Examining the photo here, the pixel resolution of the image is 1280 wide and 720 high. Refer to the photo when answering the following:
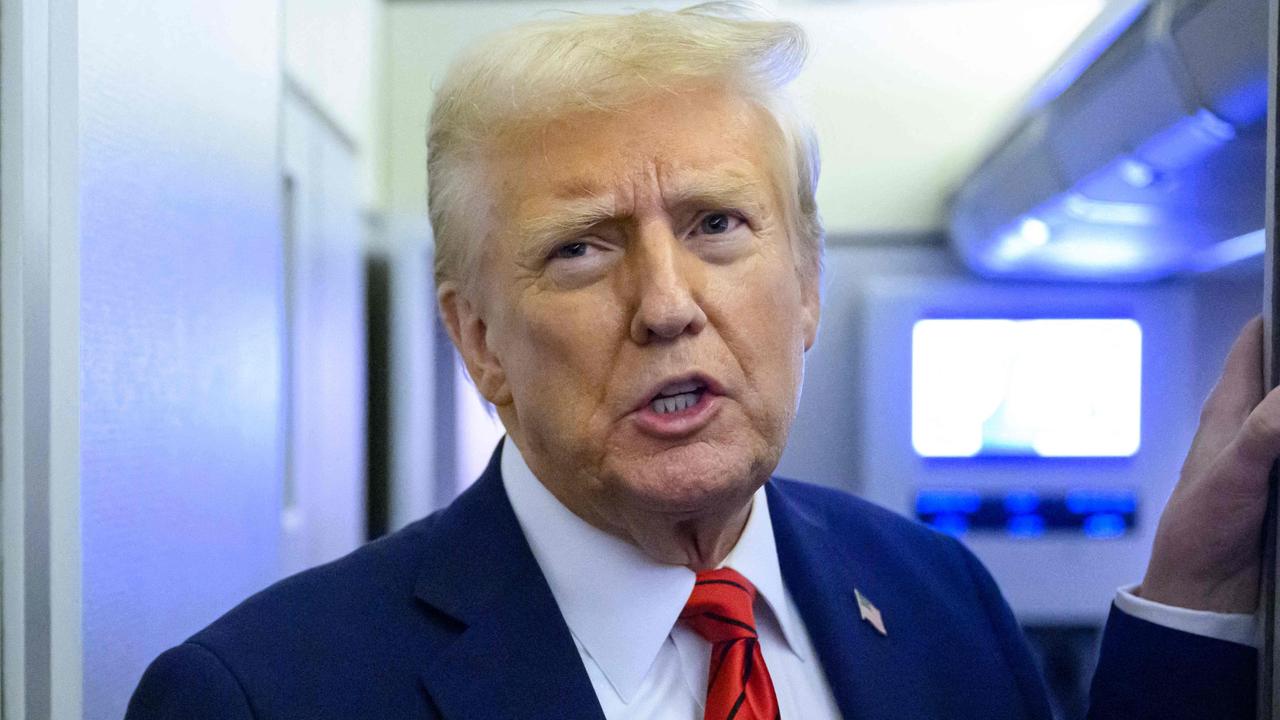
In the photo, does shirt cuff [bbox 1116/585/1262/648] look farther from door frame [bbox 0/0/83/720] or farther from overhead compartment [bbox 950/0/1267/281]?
door frame [bbox 0/0/83/720]

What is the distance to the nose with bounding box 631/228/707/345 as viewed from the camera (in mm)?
1010

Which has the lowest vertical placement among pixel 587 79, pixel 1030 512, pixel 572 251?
pixel 1030 512

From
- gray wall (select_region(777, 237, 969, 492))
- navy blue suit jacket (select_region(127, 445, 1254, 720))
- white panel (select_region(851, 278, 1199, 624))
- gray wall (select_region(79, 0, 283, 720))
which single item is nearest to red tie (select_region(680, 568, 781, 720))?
navy blue suit jacket (select_region(127, 445, 1254, 720))

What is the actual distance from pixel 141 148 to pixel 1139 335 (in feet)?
8.59

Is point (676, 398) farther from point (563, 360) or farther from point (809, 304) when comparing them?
point (809, 304)

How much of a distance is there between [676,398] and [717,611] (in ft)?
0.72

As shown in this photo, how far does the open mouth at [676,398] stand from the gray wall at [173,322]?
0.49 meters

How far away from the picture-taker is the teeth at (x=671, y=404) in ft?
3.41

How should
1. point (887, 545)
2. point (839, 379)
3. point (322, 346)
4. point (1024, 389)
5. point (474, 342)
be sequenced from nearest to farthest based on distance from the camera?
point (474, 342) < point (887, 545) < point (322, 346) < point (1024, 389) < point (839, 379)

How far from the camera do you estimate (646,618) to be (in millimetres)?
1104

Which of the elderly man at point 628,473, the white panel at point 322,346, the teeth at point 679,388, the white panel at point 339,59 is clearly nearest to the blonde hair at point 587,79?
the elderly man at point 628,473

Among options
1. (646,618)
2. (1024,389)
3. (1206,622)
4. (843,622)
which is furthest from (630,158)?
(1024,389)

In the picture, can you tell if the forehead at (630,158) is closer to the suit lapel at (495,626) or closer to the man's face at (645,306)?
the man's face at (645,306)

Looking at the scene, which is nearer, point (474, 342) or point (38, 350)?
point (38, 350)
